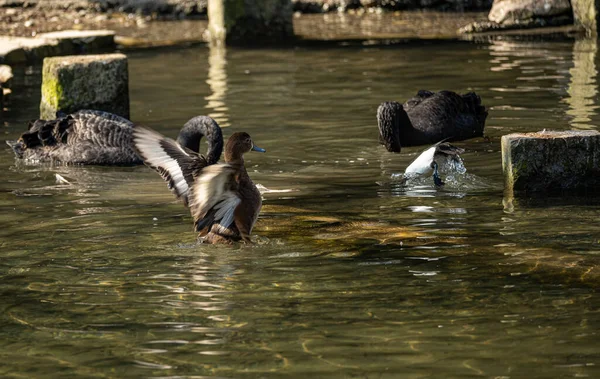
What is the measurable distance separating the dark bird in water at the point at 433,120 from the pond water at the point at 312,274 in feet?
0.57

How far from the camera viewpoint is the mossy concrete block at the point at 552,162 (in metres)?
9.07

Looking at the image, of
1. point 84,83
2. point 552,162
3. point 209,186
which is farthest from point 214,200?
point 84,83

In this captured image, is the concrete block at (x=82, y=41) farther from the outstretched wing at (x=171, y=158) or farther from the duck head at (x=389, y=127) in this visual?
the outstretched wing at (x=171, y=158)

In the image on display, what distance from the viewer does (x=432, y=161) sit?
970cm

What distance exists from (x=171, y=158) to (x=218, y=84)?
30.5 feet

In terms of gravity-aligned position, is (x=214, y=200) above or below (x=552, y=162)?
above

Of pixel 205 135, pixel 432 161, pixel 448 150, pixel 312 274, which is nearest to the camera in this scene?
pixel 312 274

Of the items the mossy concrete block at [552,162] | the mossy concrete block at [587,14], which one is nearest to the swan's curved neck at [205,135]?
the mossy concrete block at [552,162]

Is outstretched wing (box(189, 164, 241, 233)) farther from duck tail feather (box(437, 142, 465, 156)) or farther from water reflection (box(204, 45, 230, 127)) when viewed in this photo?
water reflection (box(204, 45, 230, 127))

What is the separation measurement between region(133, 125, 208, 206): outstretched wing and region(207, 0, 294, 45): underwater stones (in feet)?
49.3

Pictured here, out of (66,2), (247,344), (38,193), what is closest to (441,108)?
(38,193)

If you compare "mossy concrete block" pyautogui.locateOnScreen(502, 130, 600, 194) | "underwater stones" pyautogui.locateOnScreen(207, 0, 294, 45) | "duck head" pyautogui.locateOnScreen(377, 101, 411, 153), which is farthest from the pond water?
"underwater stones" pyautogui.locateOnScreen(207, 0, 294, 45)

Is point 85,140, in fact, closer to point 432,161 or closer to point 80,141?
point 80,141

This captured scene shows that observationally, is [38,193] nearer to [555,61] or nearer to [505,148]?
[505,148]
